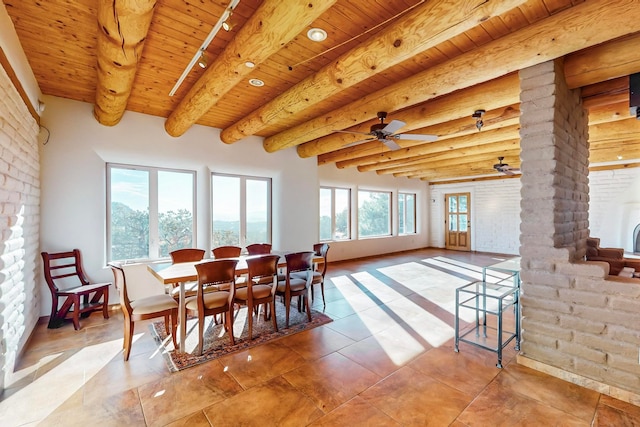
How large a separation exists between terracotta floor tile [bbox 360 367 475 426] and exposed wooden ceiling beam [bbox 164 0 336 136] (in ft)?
8.52

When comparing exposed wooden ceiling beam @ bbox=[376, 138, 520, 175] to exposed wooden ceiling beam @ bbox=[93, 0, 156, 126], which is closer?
exposed wooden ceiling beam @ bbox=[93, 0, 156, 126]

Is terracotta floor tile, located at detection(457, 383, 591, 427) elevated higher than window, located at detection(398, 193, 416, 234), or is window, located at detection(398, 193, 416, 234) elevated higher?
window, located at detection(398, 193, 416, 234)

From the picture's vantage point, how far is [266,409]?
76.1 inches

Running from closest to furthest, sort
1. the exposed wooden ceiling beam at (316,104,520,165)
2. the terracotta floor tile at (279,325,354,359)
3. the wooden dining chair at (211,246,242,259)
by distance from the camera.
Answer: the terracotta floor tile at (279,325,354,359)
the exposed wooden ceiling beam at (316,104,520,165)
the wooden dining chair at (211,246,242,259)

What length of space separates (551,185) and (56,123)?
5.48 metres

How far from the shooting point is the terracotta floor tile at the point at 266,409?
1.82 metres

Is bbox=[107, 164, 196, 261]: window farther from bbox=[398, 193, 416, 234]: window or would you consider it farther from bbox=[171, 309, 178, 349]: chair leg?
bbox=[398, 193, 416, 234]: window

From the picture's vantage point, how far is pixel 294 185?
5.87m

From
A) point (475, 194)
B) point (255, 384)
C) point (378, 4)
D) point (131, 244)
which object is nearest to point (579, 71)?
point (378, 4)

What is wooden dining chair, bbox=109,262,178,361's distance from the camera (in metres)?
2.49

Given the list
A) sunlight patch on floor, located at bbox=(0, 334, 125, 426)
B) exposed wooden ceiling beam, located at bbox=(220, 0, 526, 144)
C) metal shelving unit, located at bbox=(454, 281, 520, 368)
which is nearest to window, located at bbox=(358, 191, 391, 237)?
metal shelving unit, located at bbox=(454, 281, 520, 368)

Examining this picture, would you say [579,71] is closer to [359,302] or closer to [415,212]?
[359,302]

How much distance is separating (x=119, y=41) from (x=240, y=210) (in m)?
3.61

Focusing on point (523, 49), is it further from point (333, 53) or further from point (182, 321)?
point (182, 321)
